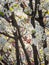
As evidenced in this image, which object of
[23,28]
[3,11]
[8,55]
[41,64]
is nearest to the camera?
[3,11]

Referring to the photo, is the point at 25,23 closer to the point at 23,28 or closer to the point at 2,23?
the point at 23,28

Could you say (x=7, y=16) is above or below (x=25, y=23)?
above

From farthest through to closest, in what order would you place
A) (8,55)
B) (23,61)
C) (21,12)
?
(23,61) → (8,55) → (21,12)

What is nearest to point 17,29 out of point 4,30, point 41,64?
point 4,30

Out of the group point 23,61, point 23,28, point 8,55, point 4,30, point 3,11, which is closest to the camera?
point 3,11

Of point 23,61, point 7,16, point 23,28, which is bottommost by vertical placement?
point 23,61

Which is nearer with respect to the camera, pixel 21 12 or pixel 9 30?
pixel 21 12

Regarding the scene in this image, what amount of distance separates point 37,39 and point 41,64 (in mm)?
2333

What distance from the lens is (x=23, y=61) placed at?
963 cm

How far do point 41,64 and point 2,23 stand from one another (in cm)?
241

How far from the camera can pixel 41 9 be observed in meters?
5.84

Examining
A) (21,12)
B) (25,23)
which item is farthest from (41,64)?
(21,12)

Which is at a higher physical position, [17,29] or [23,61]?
[17,29]

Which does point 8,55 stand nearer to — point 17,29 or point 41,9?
point 17,29
